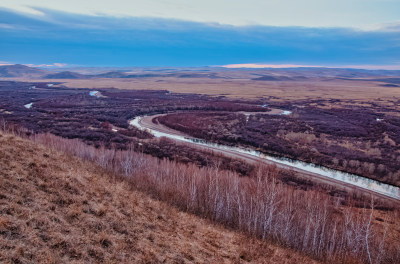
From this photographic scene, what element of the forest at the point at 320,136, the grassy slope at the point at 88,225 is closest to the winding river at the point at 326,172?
the forest at the point at 320,136

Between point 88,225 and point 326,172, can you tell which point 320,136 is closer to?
point 326,172

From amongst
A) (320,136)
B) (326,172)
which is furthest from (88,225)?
(320,136)

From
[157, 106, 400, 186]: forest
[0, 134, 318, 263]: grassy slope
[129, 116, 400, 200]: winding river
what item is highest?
[0, 134, 318, 263]: grassy slope

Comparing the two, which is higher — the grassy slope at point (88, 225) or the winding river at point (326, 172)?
the grassy slope at point (88, 225)

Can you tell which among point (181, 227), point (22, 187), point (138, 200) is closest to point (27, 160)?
point (22, 187)

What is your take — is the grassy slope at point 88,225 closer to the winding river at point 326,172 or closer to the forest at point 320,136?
the winding river at point 326,172

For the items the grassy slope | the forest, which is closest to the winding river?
the forest

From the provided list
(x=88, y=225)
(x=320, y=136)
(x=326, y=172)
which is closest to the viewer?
(x=88, y=225)

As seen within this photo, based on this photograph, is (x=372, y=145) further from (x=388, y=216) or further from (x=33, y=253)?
(x=33, y=253)

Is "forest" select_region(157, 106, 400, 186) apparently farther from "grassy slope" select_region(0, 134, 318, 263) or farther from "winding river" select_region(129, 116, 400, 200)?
"grassy slope" select_region(0, 134, 318, 263)

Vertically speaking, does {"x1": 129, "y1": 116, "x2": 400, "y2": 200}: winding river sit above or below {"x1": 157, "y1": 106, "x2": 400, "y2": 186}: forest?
below
